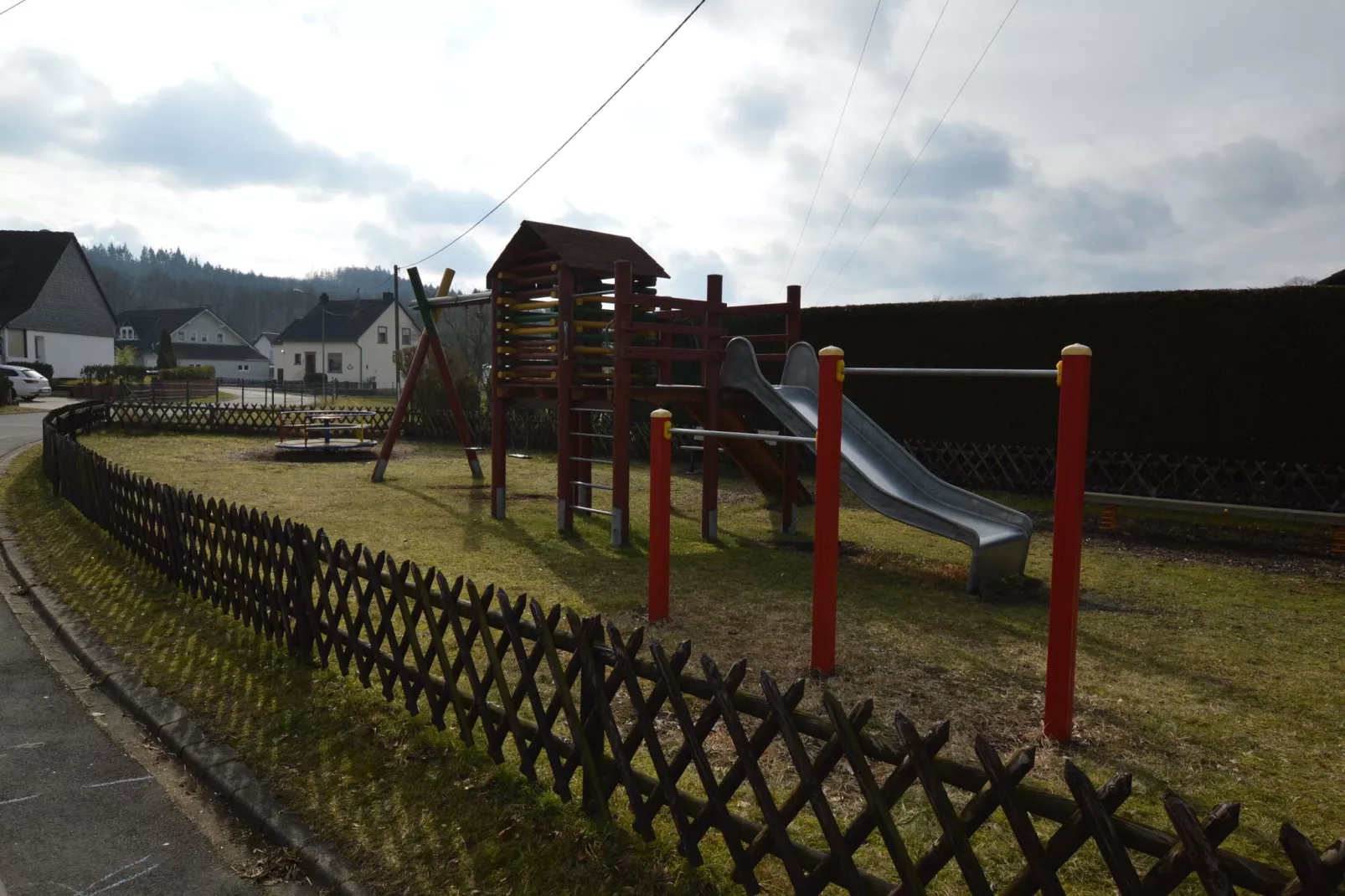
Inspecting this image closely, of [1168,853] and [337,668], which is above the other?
[1168,853]

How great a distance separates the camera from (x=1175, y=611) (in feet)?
25.1

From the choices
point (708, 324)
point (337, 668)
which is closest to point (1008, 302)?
point (708, 324)

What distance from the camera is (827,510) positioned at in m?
5.68

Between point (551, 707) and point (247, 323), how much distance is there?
135279mm

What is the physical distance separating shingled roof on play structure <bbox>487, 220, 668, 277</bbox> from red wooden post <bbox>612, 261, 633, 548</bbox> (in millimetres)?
1529

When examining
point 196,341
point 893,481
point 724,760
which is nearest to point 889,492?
point 893,481

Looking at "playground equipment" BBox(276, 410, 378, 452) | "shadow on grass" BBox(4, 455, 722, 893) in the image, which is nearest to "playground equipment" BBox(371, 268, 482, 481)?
"playground equipment" BBox(276, 410, 378, 452)

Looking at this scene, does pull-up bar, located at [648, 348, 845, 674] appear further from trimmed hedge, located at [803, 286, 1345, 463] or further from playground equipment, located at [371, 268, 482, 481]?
playground equipment, located at [371, 268, 482, 481]

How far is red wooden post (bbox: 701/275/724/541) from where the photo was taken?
419 inches

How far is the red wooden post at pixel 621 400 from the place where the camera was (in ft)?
→ 30.8

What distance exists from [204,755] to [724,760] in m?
2.73

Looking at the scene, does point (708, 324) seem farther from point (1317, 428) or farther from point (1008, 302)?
point (1317, 428)

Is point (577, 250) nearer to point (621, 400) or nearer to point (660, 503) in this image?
point (621, 400)

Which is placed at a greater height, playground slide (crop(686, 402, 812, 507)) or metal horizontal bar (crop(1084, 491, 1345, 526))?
playground slide (crop(686, 402, 812, 507))
